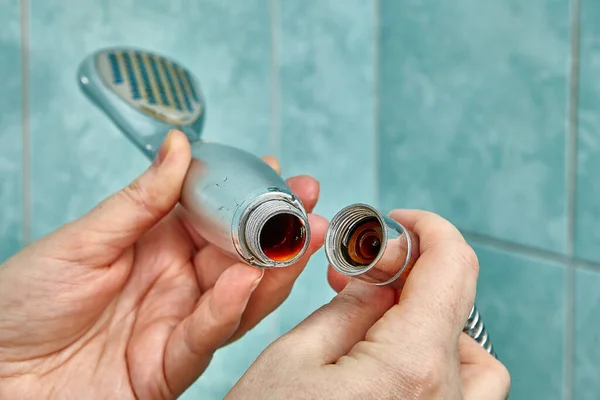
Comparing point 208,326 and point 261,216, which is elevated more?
point 261,216

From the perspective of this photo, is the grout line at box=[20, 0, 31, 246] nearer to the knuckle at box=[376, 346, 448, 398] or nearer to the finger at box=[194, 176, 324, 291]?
the finger at box=[194, 176, 324, 291]

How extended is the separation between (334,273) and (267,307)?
0.09 metres

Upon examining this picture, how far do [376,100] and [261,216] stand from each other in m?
0.39

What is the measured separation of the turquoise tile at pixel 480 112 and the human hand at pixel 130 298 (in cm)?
17

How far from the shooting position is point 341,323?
339mm

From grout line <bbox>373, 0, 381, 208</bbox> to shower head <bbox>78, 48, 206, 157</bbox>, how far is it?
9.3 inches

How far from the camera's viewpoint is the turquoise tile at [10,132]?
548mm

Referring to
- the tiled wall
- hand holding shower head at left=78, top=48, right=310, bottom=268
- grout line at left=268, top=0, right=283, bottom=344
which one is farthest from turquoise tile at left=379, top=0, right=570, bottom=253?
hand holding shower head at left=78, top=48, right=310, bottom=268

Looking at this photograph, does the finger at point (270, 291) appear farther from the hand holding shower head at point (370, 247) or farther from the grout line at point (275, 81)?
the grout line at point (275, 81)

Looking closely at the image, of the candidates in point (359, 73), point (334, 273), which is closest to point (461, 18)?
point (359, 73)

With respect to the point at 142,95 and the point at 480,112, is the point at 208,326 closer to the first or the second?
the point at 142,95

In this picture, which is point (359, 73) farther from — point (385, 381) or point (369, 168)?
point (385, 381)

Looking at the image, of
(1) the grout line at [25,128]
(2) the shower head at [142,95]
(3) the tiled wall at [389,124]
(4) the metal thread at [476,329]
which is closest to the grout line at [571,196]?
(3) the tiled wall at [389,124]

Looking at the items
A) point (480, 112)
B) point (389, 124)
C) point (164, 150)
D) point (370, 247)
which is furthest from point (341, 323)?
point (389, 124)
